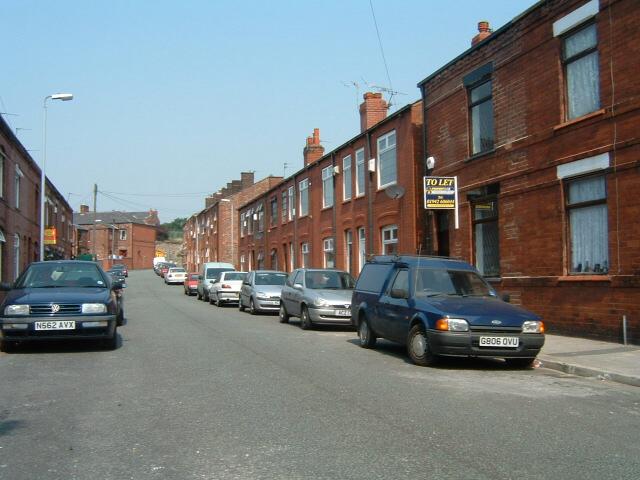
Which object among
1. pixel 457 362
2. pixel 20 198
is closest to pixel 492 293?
pixel 457 362

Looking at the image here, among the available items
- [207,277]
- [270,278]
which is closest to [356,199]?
[270,278]

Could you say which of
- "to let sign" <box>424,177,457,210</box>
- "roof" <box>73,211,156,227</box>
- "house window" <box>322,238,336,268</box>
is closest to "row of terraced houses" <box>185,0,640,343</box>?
"to let sign" <box>424,177,457,210</box>

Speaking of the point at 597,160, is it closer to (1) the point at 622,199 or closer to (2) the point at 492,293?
(1) the point at 622,199

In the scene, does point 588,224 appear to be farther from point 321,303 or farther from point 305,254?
point 305,254

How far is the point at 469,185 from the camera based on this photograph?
17.8m

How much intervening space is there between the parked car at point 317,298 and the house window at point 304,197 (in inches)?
582

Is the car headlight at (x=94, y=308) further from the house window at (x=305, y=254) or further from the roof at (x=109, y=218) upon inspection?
the roof at (x=109, y=218)

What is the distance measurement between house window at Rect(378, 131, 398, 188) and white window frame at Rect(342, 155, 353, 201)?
3077 mm

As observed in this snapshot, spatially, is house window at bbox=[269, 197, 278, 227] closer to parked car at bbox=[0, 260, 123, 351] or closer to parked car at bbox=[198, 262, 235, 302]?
parked car at bbox=[198, 262, 235, 302]

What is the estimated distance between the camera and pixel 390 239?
2302 cm

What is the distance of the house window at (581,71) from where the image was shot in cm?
1343

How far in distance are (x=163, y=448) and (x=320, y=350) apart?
6.98 metres

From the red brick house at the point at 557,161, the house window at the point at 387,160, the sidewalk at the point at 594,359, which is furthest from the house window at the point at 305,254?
the sidewalk at the point at 594,359

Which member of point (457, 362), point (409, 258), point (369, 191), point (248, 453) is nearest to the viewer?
point (248, 453)
